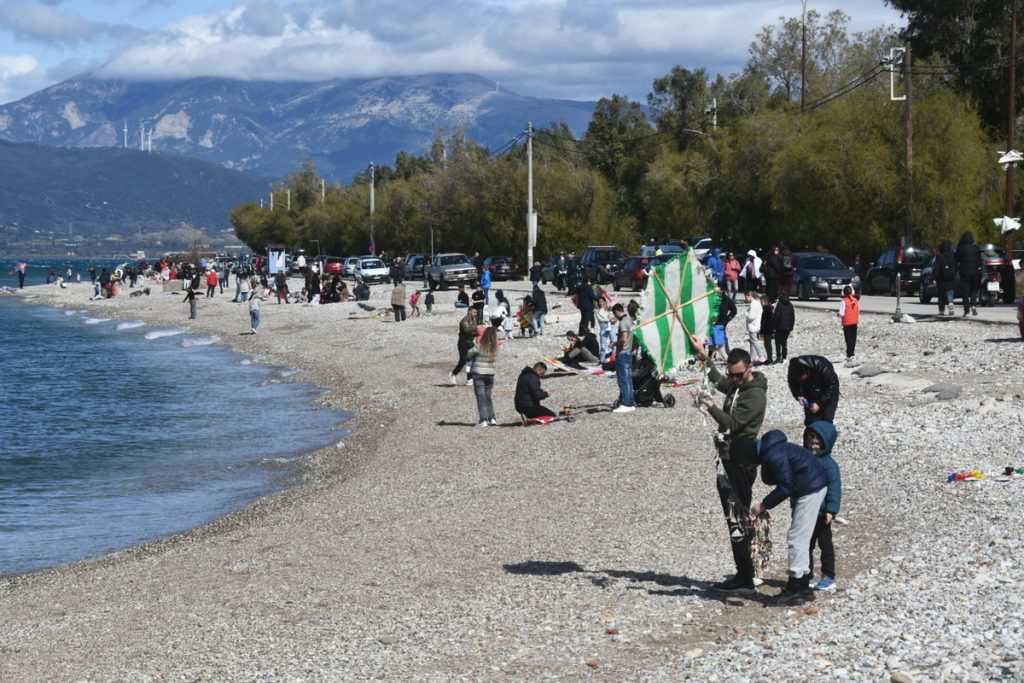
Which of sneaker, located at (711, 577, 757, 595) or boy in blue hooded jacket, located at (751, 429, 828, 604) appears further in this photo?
sneaker, located at (711, 577, 757, 595)

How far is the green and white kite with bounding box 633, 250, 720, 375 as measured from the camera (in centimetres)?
1096

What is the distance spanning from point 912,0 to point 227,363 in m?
34.2

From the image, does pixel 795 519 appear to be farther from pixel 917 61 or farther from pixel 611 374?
pixel 917 61

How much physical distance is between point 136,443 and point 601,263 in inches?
1092

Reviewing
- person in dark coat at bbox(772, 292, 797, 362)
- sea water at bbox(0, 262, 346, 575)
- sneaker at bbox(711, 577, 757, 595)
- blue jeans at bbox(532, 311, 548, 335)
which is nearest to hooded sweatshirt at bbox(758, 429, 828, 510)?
sneaker at bbox(711, 577, 757, 595)

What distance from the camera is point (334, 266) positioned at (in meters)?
85.9

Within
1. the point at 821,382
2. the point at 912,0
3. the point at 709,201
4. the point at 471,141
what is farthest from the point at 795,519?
the point at 471,141

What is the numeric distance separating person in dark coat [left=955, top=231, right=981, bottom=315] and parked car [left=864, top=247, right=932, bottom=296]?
8.10 meters

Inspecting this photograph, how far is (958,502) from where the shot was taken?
13953mm

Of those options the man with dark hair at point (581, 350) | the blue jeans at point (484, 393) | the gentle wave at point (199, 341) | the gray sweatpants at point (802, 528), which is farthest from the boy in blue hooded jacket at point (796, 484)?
the gentle wave at point (199, 341)

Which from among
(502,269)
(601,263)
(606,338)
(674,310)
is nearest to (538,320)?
(606,338)

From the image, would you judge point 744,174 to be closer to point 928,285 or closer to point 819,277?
point 819,277

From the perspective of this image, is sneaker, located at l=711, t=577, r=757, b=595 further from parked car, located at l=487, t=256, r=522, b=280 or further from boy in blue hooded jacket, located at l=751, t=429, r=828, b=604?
parked car, located at l=487, t=256, r=522, b=280

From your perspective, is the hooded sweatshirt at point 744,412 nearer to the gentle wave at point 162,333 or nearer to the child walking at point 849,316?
the child walking at point 849,316
